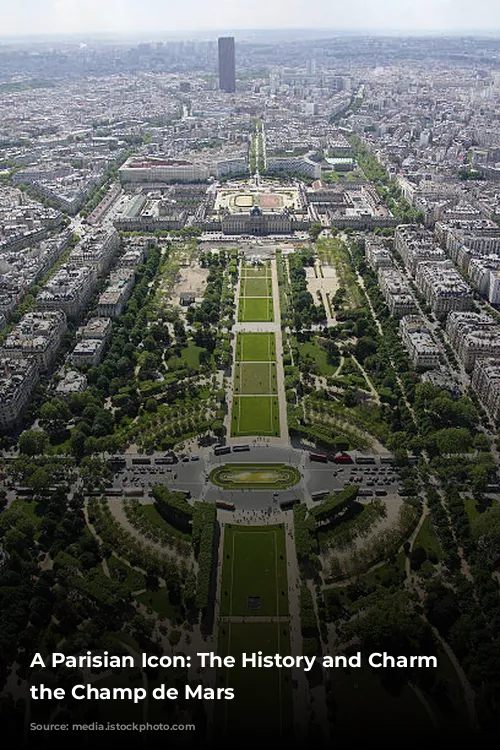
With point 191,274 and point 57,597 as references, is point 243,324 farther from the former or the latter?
point 57,597

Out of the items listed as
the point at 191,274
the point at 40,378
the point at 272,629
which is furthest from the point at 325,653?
the point at 191,274

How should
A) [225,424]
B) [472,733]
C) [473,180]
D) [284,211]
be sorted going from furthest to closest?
1. [473,180]
2. [284,211]
3. [225,424]
4. [472,733]

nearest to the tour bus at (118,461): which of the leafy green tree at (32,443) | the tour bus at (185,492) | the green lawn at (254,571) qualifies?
the tour bus at (185,492)

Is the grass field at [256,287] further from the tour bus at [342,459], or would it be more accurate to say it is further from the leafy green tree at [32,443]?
the leafy green tree at [32,443]

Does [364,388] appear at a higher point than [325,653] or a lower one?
higher

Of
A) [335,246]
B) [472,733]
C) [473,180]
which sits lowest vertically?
[472,733]

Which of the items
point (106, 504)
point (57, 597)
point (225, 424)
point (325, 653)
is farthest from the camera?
point (225, 424)
